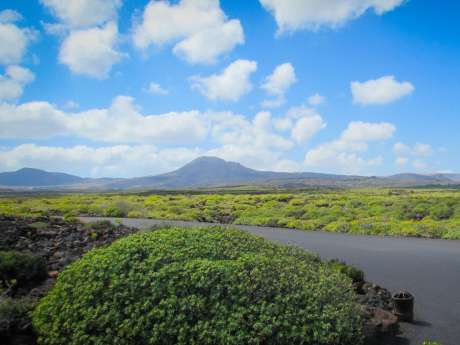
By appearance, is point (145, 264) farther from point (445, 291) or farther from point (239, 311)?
point (445, 291)

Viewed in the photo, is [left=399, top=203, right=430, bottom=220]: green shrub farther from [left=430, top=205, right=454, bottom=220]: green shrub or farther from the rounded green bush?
the rounded green bush

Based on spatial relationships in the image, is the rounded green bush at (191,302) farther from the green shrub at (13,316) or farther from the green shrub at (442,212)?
the green shrub at (442,212)

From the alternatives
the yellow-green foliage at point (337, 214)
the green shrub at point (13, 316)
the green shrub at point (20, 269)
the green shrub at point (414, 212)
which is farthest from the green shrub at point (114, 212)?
the green shrub at point (13, 316)

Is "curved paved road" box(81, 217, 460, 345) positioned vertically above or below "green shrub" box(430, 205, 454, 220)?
below

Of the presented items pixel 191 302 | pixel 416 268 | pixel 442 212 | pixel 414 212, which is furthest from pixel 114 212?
pixel 191 302

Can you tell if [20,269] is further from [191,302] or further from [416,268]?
[416,268]

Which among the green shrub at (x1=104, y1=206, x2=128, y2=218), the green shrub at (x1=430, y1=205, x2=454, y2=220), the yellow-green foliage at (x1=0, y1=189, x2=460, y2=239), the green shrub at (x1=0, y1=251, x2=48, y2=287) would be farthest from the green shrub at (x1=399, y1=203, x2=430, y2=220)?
the green shrub at (x1=0, y1=251, x2=48, y2=287)

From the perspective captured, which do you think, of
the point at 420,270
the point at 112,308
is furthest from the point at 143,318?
the point at 420,270
